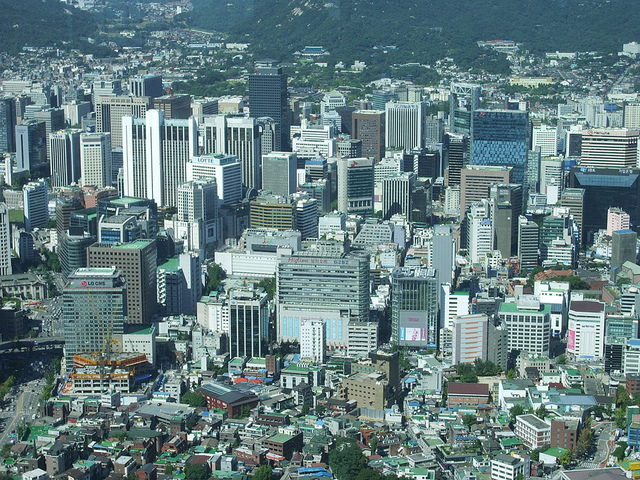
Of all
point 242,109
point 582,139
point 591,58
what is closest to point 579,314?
point 582,139

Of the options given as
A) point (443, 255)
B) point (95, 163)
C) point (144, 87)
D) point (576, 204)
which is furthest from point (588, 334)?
point (144, 87)

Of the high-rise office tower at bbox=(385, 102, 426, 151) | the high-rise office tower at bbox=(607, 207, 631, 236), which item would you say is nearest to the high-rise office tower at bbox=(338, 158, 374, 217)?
the high-rise office tower at bbox=(607, 207, 631, 236)

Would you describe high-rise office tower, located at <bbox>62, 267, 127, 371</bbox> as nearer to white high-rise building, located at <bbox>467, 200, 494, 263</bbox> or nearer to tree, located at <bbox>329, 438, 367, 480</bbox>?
tree, located at <bbox>329, 438, 367, 480</bbox>

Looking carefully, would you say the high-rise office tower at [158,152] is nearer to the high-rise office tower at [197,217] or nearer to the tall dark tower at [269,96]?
the high-rise office tower at [197,217]

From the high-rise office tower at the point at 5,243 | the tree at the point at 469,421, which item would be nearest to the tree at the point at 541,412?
the tree at the point at 469,421

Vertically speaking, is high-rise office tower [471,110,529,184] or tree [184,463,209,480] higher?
high-rise office tower [471,110,529,184]

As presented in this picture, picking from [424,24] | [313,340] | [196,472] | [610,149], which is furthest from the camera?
[424,24]

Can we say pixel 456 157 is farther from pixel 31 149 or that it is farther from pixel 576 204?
pixel 31 149
